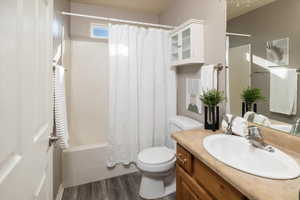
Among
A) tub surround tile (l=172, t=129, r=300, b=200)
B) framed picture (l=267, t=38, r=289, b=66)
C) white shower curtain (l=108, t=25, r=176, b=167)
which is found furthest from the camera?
white shower curtain (l=108, t=25, r=176, b=167)

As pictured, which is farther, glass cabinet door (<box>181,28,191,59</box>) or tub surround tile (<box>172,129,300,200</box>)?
glass cabinet door (<box>181,28,191,59</box>)

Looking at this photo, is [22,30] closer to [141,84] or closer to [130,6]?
[141,84]

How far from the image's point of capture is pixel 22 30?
605mm

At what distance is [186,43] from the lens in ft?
5.87

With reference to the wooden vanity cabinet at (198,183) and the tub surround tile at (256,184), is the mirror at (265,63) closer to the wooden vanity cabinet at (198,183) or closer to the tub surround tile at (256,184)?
the tub surround tile at (256,184)

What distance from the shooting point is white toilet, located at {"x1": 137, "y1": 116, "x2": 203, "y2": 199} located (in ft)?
5.37

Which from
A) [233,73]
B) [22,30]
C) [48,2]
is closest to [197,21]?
[233,73]

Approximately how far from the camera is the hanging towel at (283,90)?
1.06 m

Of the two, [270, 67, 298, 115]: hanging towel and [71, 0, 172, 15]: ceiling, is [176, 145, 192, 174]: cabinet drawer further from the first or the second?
[71, 0, 172, 15]: ceiling

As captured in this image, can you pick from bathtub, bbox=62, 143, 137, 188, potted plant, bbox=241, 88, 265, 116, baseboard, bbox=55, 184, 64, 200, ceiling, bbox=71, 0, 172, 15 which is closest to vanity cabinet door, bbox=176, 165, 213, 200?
potted plant, bbox=241, 88, 265, 116

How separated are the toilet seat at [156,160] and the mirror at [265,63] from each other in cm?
78

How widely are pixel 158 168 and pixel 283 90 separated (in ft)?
3.99

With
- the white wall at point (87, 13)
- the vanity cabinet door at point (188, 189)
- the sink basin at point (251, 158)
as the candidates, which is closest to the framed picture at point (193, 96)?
the sink basin at point (251, 158)

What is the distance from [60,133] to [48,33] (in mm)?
719
